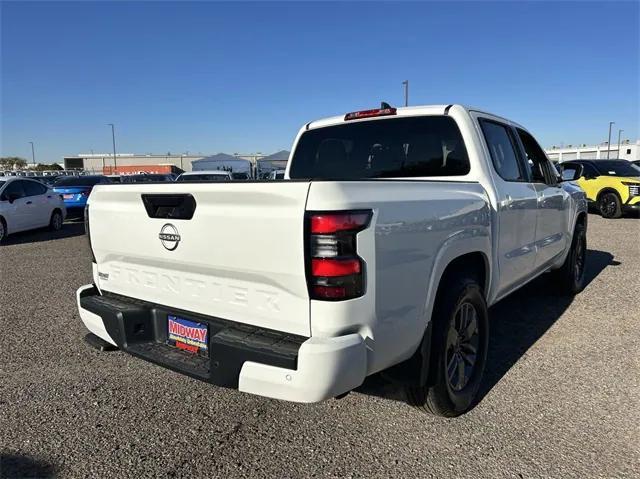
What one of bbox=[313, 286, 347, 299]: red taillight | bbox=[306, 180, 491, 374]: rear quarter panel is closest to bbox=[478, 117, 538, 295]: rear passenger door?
bbox=[306, 180, 491, 374]: rear quarter panel

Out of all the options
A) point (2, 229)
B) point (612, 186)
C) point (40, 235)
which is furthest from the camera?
point (612, 186)

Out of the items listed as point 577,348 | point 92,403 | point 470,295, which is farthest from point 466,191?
point 92,403

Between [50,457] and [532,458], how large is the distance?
8.46 feet

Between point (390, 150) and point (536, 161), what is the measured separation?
178 cm

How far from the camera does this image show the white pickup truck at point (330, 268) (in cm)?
206

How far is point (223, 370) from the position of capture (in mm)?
2271

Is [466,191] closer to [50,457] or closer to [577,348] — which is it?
[577,348]

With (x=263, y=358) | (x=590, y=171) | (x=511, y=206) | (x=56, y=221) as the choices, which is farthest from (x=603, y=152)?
(x=263, y=358)

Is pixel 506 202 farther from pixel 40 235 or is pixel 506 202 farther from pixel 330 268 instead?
pixel 40 235

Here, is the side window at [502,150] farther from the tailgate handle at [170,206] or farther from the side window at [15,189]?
the side window at [15,189]

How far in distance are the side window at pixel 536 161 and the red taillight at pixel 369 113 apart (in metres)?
1.38

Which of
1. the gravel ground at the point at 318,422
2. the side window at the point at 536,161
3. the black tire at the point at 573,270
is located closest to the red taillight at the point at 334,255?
the gravel ground at the point at 318,422

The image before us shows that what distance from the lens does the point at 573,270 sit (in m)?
5.71

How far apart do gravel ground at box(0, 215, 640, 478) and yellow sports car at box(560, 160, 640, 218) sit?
438 inches
